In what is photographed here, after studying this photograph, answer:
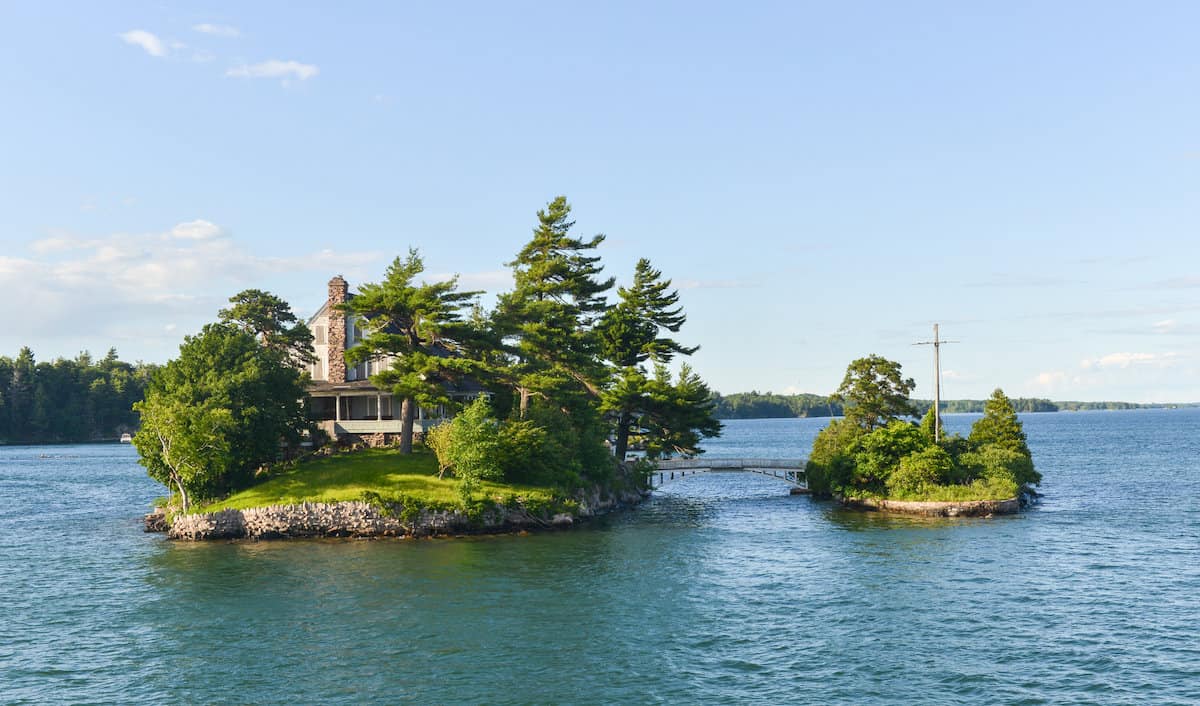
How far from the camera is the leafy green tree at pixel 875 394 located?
81875mm

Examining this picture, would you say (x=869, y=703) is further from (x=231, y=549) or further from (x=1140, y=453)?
(x=1140, y=453)

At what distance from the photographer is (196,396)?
191 ft

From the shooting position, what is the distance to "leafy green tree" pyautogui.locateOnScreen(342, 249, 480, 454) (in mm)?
61219

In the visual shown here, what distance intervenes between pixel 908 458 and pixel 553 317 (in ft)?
95.6

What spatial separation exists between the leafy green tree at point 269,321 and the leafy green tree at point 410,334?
3545cm

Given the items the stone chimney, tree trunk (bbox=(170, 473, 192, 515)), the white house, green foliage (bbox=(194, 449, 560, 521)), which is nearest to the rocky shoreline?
green foliage (bbox=(194, 449, 560, 521))

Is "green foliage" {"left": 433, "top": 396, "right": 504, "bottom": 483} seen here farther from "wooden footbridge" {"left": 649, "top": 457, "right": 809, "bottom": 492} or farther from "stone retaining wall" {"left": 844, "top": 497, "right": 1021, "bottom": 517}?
"stone retaining wall" {"left": 844, "top": 497, "right": 1021, "bottom": 517}

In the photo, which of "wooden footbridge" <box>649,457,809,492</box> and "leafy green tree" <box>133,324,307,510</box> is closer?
"leafy green tree" <box>133,324,307,510</box>

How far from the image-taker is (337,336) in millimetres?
71688

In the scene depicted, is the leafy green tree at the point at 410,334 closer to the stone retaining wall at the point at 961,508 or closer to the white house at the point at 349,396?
the white house at the point at 349,396

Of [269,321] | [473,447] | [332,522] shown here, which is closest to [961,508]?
[473,447]

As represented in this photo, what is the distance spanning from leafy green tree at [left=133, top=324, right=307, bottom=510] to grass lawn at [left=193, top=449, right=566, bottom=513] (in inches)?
83.5

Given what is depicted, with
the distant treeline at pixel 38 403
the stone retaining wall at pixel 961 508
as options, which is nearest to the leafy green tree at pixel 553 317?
the stone retaining wall at pixel 961 508

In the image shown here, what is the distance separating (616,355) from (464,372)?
22.5 meters
